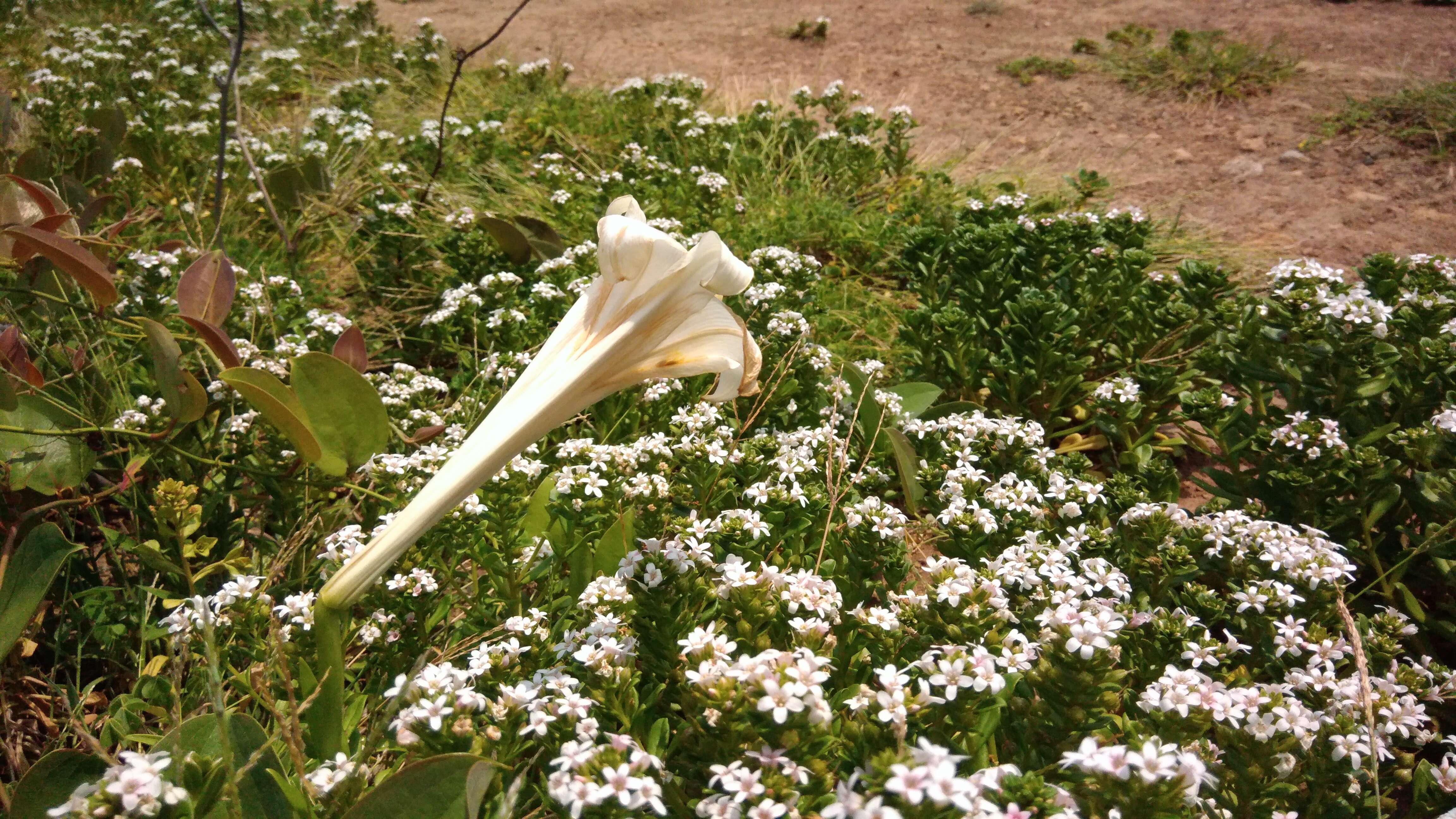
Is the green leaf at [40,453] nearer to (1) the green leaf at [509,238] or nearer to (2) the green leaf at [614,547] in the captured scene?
(2) the green leaf at [614,547]

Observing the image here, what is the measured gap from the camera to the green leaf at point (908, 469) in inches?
85.0

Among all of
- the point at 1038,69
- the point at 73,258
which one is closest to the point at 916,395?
the point at 73,258

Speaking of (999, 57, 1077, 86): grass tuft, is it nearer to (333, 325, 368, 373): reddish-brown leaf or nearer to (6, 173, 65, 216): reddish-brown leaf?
(333, 325, 368, 373): reddish-brown leaf

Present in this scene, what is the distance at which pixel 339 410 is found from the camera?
188cm

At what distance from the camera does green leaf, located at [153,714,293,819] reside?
48.8 inches

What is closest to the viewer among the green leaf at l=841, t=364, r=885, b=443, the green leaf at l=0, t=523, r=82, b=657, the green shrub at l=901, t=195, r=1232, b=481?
the green leaf at l=0, t=523, r=82, b=657

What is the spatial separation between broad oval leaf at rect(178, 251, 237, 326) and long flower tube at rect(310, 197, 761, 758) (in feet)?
3.28

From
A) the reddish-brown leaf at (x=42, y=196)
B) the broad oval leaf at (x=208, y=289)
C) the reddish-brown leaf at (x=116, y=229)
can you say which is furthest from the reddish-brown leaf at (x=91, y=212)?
the broad oval leaf at (x=208, y=289)

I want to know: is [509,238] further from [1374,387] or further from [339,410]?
[1374,387]

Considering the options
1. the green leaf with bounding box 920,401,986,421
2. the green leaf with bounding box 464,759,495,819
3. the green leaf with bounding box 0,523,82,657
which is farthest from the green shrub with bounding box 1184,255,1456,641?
the green leaf with bounding box 0,523,82,657

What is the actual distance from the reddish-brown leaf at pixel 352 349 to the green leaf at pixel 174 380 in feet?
1.05

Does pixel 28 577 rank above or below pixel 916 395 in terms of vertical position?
above

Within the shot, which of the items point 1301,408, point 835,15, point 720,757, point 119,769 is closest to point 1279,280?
point 1301,408

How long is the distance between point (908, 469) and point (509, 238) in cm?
179
